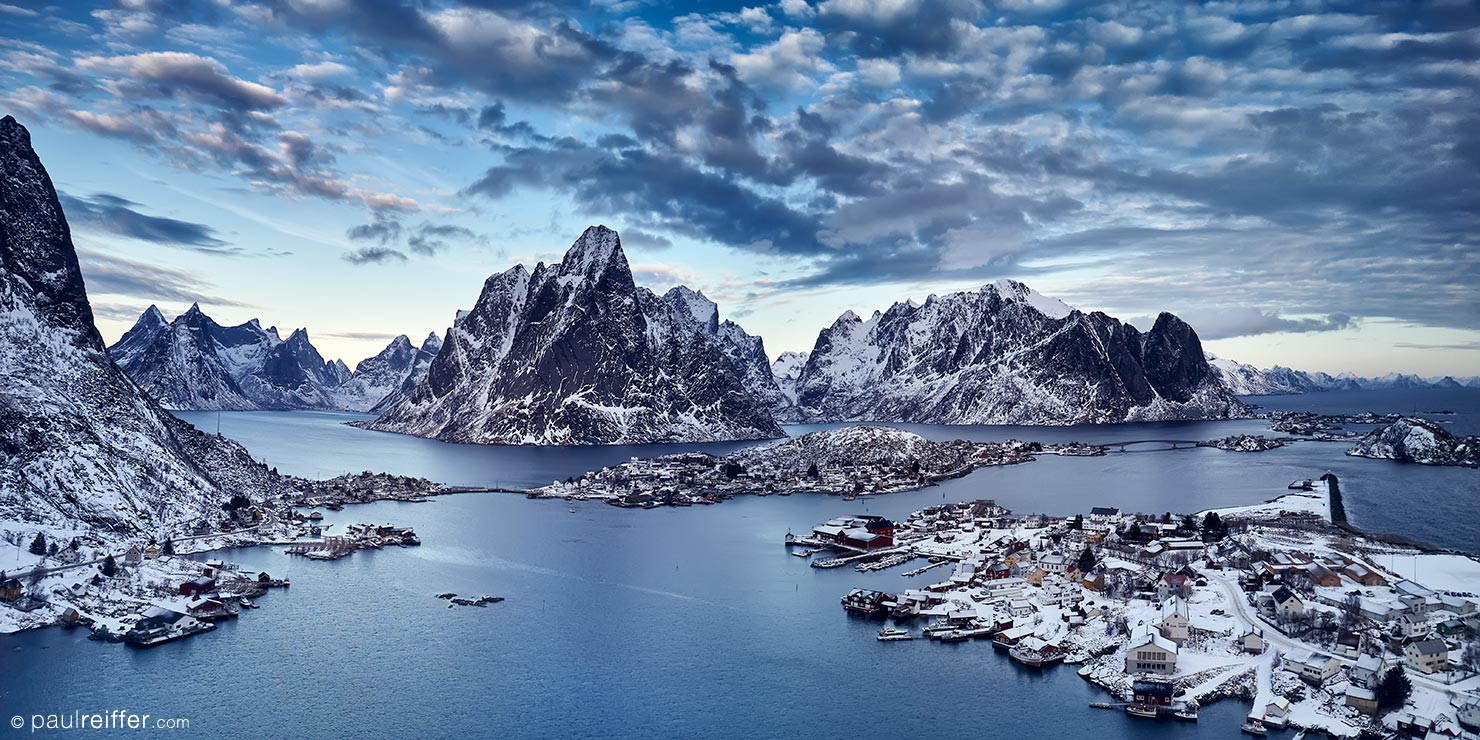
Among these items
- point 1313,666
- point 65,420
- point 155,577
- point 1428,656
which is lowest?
point 1313,666

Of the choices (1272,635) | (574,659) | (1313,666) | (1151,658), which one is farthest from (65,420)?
(1313,666)

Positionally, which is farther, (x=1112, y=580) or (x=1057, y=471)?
(x=1057, y=471)

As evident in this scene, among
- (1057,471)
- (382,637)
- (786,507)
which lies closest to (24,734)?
(382,637)

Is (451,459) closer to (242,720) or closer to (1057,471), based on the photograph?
(1057,471)

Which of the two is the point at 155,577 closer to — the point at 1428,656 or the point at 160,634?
the point at 160,634

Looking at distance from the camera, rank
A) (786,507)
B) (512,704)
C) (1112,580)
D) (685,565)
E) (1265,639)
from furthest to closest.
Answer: (786,507), (685,565), (1112,580), (1265,639), (512,704)

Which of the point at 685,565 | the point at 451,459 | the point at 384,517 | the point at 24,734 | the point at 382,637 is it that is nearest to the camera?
the point at 24,734
